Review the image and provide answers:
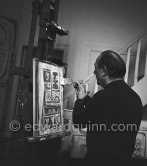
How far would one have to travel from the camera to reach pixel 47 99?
2176mm

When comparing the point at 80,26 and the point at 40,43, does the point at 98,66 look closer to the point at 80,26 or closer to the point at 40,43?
the point at 40,43

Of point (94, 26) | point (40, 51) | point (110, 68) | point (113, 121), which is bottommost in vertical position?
point (113, 121)

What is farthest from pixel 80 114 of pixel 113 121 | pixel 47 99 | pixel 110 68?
pixel 47 99

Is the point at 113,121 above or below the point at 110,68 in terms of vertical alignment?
below

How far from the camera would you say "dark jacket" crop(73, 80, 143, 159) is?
5.20ft

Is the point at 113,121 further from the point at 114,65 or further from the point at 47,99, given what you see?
the point at 47,99

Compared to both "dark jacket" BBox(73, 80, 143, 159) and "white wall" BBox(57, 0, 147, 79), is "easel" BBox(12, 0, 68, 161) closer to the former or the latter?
"dark jacket" BBox(73, 80, 143, 159)

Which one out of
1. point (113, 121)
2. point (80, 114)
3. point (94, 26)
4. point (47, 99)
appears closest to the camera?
point (113, 121)

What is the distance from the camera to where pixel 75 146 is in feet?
13.7

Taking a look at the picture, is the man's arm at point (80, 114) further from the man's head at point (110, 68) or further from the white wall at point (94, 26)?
the white wall at point (94, 26)

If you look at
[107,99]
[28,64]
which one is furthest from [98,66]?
[28,64]

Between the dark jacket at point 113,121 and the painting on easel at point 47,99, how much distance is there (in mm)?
526

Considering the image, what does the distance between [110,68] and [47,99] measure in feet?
2.28

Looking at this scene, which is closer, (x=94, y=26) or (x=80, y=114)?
(x=80, y=114)
